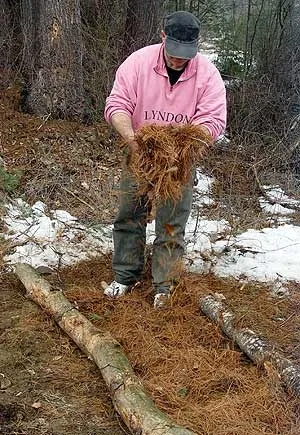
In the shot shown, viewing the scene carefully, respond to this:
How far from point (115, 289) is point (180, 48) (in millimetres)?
1787

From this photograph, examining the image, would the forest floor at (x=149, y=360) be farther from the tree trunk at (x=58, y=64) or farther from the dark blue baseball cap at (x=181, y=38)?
the tree trunk at (x=58, y=64)

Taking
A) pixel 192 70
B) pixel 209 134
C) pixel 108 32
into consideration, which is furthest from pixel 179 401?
pixel 108 32

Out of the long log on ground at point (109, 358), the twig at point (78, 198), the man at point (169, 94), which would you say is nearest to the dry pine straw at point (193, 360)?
the long log on ground at point (109, 358)

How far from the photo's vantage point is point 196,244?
18.7 feet

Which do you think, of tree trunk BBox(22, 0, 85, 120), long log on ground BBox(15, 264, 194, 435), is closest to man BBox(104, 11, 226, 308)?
long log on ground BBox(15, 264, 194, 435)

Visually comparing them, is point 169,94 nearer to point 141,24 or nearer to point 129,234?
point 129,234

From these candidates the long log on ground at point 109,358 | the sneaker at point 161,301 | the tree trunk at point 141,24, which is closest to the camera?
the long log on ground at point 109,358

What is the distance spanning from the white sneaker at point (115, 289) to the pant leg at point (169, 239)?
24cm

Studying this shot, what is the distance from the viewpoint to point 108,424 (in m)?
3.33

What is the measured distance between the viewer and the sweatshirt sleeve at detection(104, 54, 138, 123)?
4145 millimetres

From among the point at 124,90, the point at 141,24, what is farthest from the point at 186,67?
the point at 141,24

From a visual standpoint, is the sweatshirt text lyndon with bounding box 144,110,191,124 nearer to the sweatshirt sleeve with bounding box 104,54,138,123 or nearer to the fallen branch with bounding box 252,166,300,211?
the sweatshirt sleeve with bounding box 104,54,138,123

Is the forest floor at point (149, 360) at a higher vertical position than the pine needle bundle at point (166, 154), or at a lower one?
lower

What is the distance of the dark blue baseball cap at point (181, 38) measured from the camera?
12.9 feet
